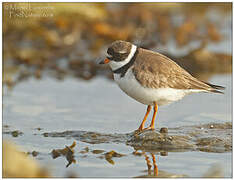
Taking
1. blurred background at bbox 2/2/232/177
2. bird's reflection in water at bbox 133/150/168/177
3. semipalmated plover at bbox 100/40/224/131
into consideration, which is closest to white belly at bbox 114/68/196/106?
semipalmated plover at bbox 100/40/224/131

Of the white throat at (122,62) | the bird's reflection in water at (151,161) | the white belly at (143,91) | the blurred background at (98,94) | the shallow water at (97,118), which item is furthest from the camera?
the white throat at (122,62)

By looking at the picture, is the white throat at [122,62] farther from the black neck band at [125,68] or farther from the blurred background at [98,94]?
the blurred background at [98,94]

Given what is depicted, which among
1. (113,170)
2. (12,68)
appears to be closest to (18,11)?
(12,68)

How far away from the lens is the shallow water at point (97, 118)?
5.09 m

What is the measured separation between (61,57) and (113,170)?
574 cm

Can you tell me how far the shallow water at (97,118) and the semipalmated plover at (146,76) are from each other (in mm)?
667

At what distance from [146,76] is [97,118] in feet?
4.57

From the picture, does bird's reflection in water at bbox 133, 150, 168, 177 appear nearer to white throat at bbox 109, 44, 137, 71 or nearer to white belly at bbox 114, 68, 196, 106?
white belly at bbox 114, 68, 196, 106

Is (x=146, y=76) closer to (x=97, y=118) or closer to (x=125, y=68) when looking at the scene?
(x=125, y=68)

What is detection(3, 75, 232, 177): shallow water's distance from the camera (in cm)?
509

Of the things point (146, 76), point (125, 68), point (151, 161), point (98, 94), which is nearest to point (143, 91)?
point (146, 76)

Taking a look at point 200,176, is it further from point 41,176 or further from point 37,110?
point 37,110

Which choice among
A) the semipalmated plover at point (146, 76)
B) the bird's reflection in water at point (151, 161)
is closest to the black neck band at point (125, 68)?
the semipalmated plover at point (146, 76)

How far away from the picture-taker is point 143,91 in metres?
5.87
